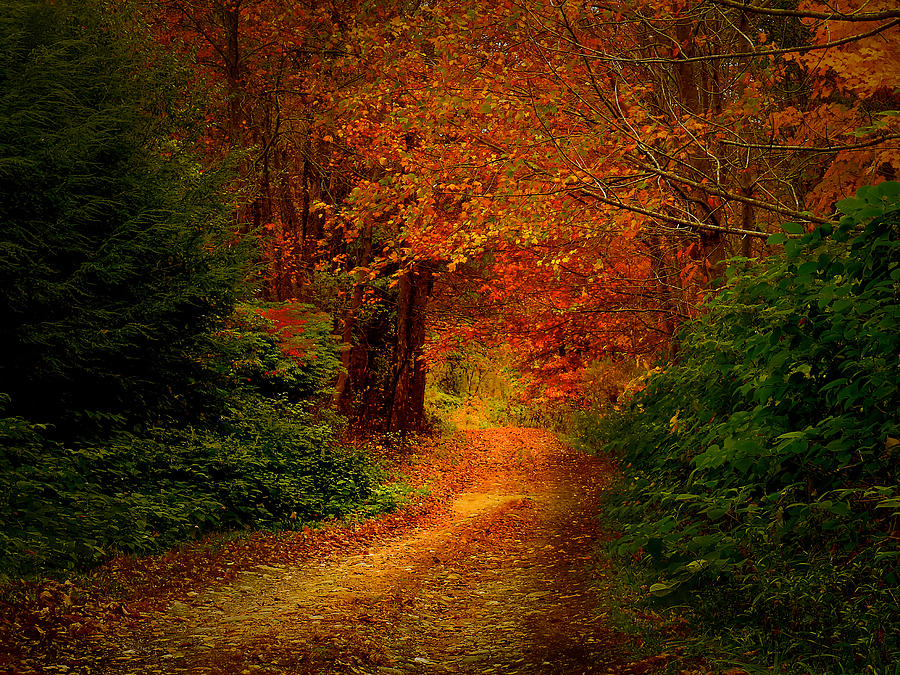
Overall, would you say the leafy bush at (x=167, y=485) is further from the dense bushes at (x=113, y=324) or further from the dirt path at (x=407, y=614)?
the dirt path at (x=407, y=614)

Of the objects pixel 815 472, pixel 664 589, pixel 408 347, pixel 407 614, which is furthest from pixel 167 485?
pixel 408 347

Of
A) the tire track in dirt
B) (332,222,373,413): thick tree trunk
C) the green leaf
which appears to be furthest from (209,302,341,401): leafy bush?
the green leaf

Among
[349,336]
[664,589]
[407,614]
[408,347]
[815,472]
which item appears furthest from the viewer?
Result: [408,347]

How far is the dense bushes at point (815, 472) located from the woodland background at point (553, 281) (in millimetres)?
25

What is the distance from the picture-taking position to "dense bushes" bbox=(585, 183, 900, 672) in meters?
3.62

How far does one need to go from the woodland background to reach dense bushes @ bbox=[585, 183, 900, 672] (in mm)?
25

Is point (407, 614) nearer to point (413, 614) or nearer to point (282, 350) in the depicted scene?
point (413, 614)

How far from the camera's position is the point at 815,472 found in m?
4.46

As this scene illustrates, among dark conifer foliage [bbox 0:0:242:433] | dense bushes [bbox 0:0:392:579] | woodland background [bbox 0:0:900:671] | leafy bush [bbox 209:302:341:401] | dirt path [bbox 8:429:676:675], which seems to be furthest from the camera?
leafy bush [bbox 209:302:341:401]

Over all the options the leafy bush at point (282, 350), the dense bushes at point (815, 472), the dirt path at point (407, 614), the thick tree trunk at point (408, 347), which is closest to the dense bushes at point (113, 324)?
the leafy bush at point (282, 350)

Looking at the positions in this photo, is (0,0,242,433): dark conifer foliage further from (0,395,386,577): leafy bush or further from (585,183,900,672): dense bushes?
(585,183,900,672): dense bushes

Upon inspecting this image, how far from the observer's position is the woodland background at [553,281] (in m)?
4.09


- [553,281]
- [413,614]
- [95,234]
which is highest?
[95,234]

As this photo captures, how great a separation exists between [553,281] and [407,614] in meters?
8.78
